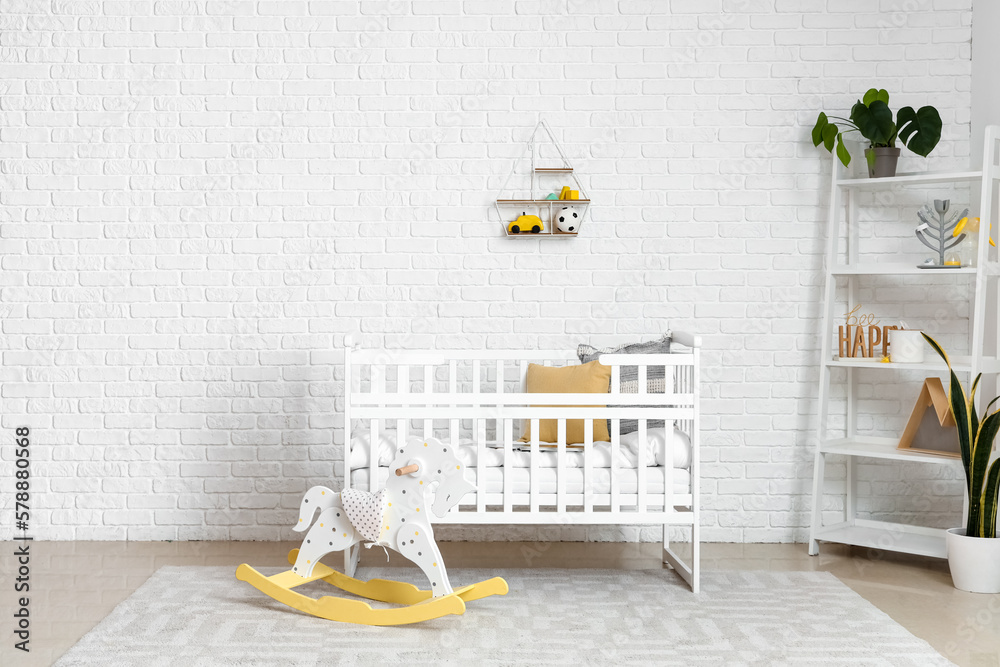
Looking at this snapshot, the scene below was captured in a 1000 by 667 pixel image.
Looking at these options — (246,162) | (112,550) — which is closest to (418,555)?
(112,550)

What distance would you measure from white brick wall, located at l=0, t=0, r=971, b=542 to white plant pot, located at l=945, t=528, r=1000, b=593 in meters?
0.67

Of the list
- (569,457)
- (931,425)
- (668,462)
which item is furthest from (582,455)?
Answer: (931,425)

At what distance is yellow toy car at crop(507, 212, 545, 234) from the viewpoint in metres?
3.33

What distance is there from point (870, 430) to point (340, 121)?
251 centimetres

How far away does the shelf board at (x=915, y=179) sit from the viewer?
3010mm

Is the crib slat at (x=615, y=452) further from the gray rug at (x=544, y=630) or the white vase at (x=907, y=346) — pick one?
the white vase at (x=907, y=346)

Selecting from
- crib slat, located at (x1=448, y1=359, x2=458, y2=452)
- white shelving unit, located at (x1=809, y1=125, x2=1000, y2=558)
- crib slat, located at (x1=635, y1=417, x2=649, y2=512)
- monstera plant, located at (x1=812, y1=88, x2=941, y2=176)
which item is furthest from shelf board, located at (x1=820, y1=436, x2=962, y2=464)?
crib slat, located at (x1=448, y1=359, x2=458, y2=452)

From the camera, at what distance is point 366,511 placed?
252 centimetres

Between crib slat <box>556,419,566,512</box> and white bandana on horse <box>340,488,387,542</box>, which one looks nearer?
white bandana on horse <box>340,488,387,542</box>

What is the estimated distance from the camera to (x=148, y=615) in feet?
8.16

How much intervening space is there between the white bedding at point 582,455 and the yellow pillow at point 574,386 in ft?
0.36

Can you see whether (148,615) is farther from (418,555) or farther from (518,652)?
(518,652)

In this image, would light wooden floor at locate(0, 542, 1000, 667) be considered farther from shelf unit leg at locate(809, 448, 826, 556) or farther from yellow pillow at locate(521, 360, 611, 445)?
yellow pillow at locate(521, 360, 611, 445)

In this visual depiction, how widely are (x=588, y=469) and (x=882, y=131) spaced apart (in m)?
1.70
